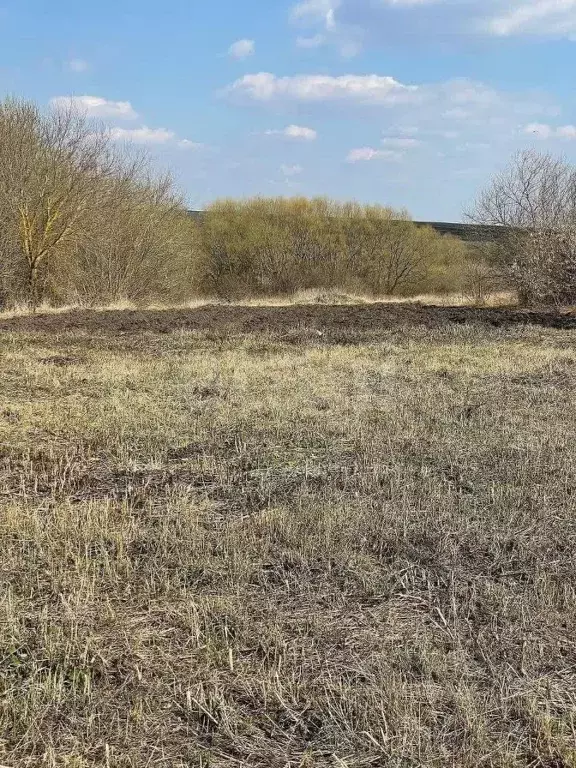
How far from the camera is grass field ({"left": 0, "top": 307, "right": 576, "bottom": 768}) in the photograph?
8.12ft

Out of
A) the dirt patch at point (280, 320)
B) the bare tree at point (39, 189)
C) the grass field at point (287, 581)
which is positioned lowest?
the grass field at point (287, 581)

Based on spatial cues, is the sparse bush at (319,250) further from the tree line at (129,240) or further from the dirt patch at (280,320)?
the dirt patch at (280,320)

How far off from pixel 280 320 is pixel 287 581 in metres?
13.9

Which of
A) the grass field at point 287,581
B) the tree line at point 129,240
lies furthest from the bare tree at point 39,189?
the grass field at point 287,581

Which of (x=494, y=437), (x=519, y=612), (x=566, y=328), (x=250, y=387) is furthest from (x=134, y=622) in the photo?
(x=566, y=328)

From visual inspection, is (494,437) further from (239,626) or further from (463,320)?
(463,320)

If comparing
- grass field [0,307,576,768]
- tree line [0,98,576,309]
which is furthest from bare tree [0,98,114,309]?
grass field [0,307,576,768]

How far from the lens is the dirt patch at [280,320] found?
1522cm

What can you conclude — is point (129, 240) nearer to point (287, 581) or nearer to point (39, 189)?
point (39, 189)

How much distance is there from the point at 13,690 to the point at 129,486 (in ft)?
8.25

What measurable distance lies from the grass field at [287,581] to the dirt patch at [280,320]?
7196 millimetres

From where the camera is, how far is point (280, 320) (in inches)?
679

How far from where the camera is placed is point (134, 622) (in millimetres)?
3199

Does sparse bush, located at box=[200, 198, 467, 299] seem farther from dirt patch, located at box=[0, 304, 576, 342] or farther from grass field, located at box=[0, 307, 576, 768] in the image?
grass field, located at box=[0, 307, 576, 768]
